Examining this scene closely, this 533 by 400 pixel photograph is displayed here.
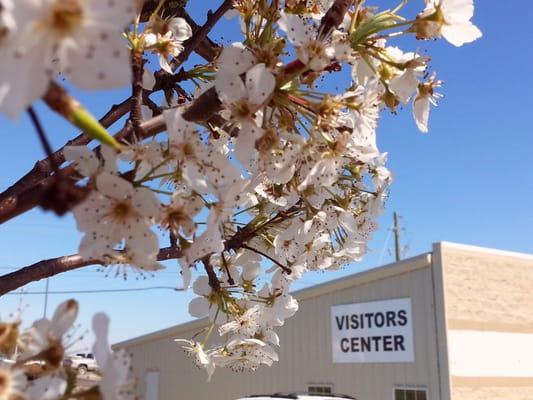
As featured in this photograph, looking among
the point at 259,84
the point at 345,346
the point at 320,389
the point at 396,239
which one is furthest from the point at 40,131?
the point at 396,239

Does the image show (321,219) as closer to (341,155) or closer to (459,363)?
(341,155)

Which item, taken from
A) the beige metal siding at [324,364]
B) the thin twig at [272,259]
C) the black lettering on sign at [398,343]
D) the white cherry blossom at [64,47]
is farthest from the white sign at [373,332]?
the white cherry blossom at [64,47]

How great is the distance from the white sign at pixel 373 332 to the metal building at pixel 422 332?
2cm

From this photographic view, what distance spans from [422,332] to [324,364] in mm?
2457

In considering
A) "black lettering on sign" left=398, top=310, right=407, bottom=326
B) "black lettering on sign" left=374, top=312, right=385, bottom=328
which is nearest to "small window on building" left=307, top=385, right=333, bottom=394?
"black lettering on sign" left=374, top=312, right=385, bottom=328

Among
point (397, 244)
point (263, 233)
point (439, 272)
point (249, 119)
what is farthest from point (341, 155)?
point (397, 244)

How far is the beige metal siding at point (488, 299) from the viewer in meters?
12.2

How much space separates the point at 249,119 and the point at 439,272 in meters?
11.7

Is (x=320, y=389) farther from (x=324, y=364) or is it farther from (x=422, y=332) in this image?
(x=422, y=332)

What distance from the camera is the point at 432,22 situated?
119cm

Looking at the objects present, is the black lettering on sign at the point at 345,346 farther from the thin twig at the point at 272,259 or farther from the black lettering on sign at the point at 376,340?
the thin twig at the point at 272,259

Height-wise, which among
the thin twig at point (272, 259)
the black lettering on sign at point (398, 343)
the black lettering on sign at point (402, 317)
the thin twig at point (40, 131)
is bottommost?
the thin twig at point (40, 131)

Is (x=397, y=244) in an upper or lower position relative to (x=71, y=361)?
upper

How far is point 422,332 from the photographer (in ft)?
40.0
